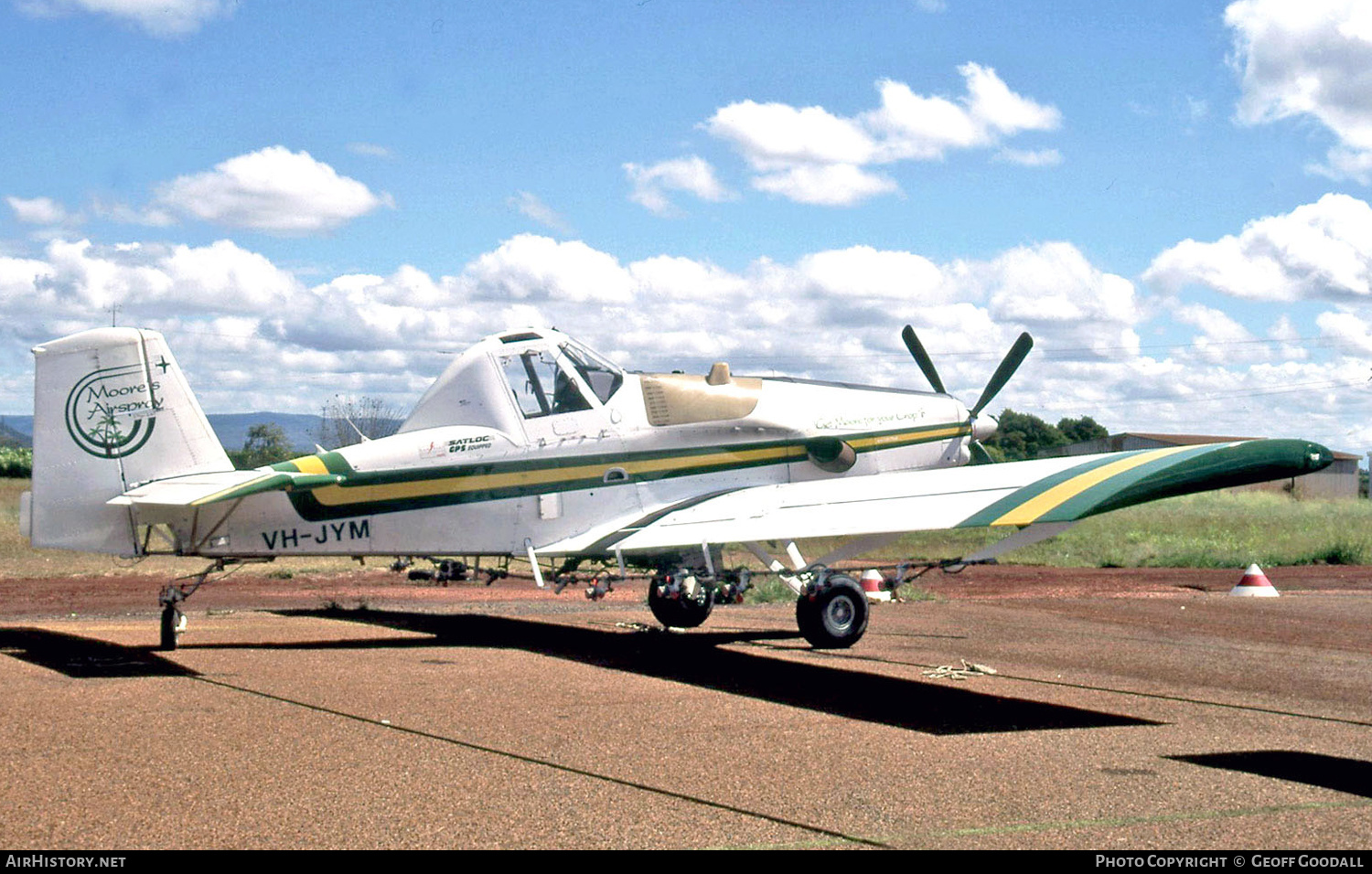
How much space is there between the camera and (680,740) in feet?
25.9

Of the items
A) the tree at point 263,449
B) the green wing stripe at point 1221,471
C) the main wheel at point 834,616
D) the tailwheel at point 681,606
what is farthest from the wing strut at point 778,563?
the tree at point 263,449

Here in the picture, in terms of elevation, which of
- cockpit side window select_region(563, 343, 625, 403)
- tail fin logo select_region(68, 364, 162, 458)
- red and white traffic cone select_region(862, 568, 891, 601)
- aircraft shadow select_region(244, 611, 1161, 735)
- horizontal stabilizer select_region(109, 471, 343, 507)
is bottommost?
aircraft shadow select_region(244, 611, 1161, 735)

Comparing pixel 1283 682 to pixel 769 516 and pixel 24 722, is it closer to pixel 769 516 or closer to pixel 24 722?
pixel 769 516

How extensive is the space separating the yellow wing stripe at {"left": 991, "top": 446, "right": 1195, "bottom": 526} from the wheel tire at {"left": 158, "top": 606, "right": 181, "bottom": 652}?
7.73 meters

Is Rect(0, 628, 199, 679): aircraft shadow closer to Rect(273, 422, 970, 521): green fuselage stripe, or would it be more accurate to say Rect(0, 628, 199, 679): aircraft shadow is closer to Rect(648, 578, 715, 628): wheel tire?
Rect(273, 422, 970, 521): green fuselage stripe

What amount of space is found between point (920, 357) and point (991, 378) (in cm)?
118

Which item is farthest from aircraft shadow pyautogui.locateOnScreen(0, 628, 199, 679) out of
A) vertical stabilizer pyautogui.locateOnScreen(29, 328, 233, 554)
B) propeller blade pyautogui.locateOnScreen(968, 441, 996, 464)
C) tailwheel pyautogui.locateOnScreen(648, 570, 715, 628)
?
propeller blade pyautogui.locateOnScreen(968, 441, 996, 464)

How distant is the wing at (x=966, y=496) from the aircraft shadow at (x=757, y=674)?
1166 mm

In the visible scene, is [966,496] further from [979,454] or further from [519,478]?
[519,478]

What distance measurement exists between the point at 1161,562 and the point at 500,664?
885 inches

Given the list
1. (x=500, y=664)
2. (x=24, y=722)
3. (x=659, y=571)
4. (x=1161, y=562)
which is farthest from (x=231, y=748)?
(x=1161, y=562)

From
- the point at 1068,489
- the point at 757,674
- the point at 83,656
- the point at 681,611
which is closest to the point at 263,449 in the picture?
the point at 681,611

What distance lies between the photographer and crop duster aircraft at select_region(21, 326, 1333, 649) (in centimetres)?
1223
